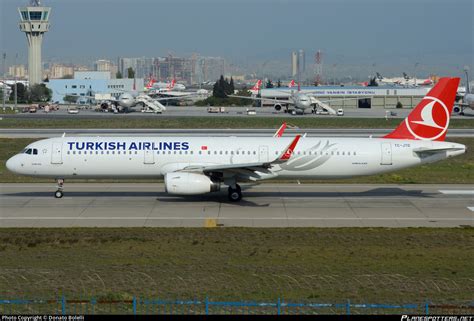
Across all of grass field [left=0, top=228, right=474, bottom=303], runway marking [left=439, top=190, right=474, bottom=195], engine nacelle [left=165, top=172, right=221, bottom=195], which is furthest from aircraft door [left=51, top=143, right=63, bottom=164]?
runway marking [left=439, top=190, right=474, bottom=195]

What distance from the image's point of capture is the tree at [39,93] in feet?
600

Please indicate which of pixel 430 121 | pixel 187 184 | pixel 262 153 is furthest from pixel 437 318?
pixel 430 121

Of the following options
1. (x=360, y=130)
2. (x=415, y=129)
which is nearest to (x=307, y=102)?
(x=360, y=130)

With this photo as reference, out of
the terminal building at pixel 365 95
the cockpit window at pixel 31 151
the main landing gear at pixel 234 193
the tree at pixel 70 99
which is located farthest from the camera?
the tree at pixel 70 99

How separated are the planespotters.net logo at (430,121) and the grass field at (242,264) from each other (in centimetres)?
935

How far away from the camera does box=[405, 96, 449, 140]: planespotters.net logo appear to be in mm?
39719

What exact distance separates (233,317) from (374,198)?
83.5ft

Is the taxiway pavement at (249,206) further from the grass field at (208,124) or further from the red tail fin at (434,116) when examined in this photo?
the grass field at (208,124)

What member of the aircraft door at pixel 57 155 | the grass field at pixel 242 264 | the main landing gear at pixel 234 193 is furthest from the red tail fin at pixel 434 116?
the aircraft door at pixel 57 155

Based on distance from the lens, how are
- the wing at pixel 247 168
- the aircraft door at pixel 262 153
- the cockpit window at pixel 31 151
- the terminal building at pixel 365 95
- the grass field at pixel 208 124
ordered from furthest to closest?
1. the terminal building at pixel 365 95
2. the grass field at pixel 208 124
3. the aircraft door at pixel 262 153
4. the cockpit window at pixel 31 151
5. the wing at pixel 247 168

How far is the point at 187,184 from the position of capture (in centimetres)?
3656

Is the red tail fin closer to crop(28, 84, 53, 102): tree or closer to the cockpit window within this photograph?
the cockpit window

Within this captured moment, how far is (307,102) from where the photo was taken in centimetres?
12362

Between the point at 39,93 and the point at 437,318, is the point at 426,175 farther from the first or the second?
the point at 39,93
